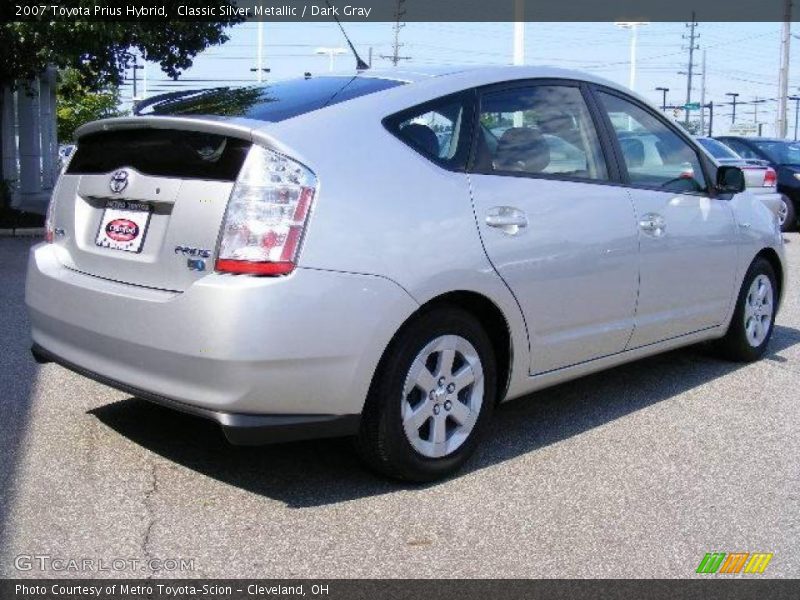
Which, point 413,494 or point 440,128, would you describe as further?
point 440,128

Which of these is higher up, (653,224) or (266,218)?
(266,218)

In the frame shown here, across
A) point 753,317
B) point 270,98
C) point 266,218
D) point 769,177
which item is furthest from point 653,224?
point 769,177

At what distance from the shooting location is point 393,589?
119 inches

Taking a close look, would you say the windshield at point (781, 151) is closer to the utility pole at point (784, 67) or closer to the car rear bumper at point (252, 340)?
the car rear bumper at point (252, 340)

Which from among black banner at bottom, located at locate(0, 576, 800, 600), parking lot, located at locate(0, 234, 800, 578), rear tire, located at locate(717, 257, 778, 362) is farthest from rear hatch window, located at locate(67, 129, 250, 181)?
rear tire, located at locate(717, 257, 778, 362)

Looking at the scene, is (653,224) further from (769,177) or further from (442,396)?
(769,177)

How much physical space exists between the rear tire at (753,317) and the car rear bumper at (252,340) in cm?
306

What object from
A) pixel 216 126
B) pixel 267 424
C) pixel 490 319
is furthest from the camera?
pixel 490 319

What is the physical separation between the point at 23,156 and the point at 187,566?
17.9m

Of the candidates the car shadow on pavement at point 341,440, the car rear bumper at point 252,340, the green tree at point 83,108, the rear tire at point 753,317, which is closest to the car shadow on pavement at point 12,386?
the car shadow on pavement at point 341,440

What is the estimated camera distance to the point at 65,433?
437cm

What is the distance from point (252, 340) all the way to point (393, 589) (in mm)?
959

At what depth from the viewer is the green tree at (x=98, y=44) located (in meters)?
12.2

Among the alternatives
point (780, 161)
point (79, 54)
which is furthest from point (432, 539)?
point (780, 161)
